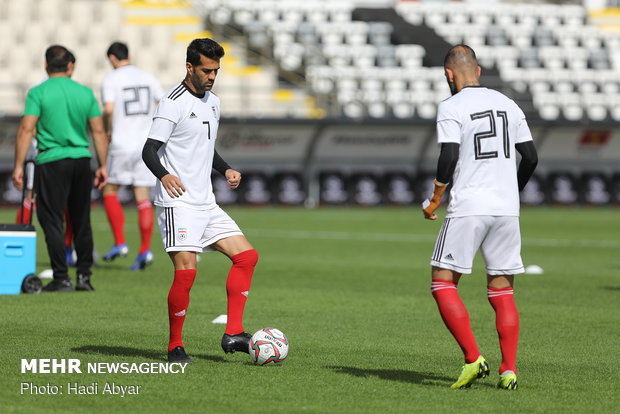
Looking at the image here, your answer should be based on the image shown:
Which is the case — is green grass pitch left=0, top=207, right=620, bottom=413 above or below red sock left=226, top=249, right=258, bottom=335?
below

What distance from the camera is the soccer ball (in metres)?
7.28

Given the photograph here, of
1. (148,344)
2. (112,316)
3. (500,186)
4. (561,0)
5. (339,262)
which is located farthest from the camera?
(561,0)

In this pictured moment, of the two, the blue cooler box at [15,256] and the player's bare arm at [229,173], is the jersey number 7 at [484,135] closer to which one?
the player's bare arm at [229,173]

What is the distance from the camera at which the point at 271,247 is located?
56.7ft

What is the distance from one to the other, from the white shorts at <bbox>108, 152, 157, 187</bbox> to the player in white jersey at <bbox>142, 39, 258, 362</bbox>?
6.06 m

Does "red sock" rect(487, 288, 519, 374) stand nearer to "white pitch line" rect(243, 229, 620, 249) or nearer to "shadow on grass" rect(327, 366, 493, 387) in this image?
"shadow on grass" rect(327, 366, 493, 387)

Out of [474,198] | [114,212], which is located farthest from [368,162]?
[474,198]

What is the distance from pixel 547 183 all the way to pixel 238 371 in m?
23.8

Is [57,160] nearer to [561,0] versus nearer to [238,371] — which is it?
[238,371]

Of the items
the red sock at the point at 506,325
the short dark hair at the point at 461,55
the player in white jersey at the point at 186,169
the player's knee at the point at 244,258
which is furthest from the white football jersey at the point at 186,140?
the red sock at the point at 506,325

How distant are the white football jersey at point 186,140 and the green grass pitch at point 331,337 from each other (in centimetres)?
105

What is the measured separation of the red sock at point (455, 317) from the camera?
658 cm

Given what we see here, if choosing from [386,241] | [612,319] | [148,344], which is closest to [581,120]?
[386,241]

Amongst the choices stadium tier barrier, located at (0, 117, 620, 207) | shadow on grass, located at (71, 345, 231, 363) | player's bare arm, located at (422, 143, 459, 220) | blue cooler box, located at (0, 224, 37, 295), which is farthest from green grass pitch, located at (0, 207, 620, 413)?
stadium tier barrier, located at (0, 117, 620, 207)
